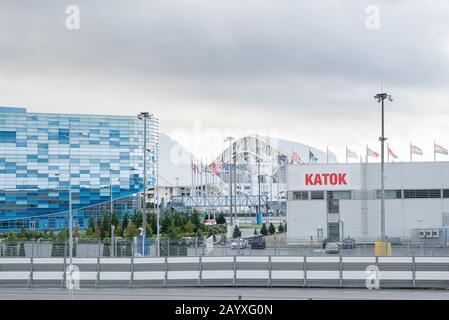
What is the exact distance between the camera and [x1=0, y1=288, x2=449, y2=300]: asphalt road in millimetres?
24675

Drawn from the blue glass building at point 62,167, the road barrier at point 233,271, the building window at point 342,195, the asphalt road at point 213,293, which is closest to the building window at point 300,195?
the building window at point 342,195

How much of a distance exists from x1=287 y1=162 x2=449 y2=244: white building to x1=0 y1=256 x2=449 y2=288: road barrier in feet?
122

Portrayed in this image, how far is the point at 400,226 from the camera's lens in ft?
218

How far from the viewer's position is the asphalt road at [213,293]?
24.7 meters

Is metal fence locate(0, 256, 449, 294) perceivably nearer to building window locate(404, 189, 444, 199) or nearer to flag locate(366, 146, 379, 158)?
building window locate(404, 189, 444, 199)

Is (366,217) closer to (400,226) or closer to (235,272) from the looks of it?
(400,226)

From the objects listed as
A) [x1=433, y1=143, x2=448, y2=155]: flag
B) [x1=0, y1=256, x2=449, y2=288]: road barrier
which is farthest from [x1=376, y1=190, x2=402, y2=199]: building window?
[x1=0, y1=256, x2=449, y2=288]: road barrier

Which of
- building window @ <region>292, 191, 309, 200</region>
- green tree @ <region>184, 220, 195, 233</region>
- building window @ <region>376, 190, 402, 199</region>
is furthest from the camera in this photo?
green tree @ <region>184, 220, 195, 233</region>

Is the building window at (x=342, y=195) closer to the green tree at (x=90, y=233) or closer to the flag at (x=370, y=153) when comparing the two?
the flag at (x=370, y=153)

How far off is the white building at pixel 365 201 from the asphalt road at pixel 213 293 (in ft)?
125

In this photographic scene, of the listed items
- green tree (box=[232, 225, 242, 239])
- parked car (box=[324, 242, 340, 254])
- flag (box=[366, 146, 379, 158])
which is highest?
flag (box=[366, 146, 379, 158])

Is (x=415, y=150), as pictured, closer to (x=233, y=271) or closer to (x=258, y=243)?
(x=258, y=243)

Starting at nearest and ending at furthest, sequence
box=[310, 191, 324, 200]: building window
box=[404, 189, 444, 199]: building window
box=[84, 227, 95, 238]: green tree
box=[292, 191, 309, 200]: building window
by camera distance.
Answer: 1. box=[404, 189, 444, 199]: building window
2. box=[310, 191, 324, 200]: building window
3. box=[292, 191, 309, 200]: building window
4. box=[84, 227, 95, 238]: green tree
